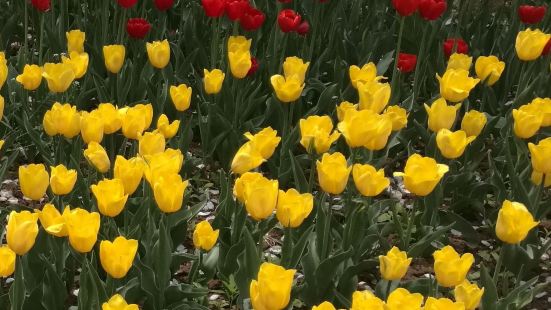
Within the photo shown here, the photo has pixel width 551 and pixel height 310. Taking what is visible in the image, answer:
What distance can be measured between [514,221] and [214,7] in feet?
6.35

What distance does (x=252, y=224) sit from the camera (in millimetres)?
2963

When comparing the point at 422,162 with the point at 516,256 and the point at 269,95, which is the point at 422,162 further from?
the point at 269,95

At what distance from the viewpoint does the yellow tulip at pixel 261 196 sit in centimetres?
225

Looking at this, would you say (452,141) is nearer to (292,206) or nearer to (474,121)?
(474,121)

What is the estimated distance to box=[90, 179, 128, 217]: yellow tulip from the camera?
2305mm

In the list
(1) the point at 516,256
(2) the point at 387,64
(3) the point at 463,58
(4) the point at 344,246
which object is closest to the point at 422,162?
(4) the point at 344,246

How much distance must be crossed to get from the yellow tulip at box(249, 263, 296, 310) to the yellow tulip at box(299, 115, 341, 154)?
84 centimetres

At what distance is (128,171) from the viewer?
2.41m

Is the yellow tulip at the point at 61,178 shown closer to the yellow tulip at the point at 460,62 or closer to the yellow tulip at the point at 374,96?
the yellow tulip at the point at 374,96

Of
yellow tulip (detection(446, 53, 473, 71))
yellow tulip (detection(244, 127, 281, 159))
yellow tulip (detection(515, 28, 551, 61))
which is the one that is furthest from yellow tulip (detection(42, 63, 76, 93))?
yellow tulip (detection(515, 28, 551, 61))

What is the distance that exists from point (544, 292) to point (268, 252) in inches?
39.6

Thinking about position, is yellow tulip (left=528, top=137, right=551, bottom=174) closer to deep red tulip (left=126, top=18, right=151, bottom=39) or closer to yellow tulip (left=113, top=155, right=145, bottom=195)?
yellow tulip (left=113, top=155, right=145, bottom=195)

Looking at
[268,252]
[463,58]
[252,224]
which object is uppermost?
[463,58]

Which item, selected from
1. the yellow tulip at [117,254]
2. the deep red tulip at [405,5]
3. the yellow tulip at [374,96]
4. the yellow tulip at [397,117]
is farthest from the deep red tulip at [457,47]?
the yellow tulip at [117,254]
